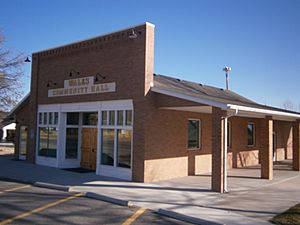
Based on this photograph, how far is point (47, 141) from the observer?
19125 mm

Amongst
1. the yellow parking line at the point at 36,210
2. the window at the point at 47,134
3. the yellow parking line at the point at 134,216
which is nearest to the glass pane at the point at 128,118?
the yellow parking line at the point at 36,210

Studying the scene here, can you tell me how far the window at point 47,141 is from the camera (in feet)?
61.0

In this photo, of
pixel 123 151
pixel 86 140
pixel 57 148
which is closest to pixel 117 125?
pixel 123 151

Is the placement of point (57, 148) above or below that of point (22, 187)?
above

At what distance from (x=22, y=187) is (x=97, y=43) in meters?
7.56

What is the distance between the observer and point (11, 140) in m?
52.8

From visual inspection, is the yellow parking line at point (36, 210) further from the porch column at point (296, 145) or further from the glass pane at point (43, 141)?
the porch column at point (296, 145)

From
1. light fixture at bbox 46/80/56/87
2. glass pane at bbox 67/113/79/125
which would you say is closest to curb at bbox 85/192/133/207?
glass pane at bbox 67/113/79/125

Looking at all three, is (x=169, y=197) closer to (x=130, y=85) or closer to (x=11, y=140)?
(x=130, y=85)

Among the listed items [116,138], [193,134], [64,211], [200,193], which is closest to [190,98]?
[200,193]

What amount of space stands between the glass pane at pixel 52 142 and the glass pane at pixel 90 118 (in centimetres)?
170

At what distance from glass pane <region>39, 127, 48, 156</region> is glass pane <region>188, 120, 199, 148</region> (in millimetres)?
8274

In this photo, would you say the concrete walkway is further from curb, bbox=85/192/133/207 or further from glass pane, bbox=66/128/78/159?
glass pane, bbox=66/128/78/159

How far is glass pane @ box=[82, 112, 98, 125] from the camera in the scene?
17766 millimetres
